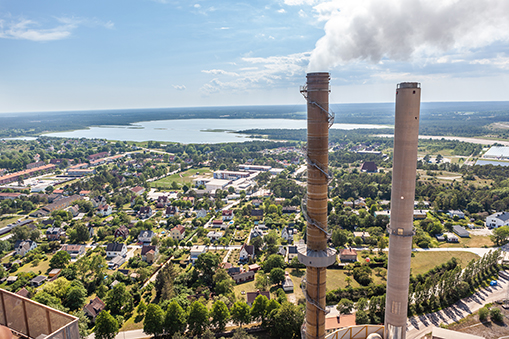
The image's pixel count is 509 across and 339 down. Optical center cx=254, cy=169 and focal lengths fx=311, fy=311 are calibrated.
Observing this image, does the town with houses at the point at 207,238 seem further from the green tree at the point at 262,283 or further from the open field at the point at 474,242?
the open field at the point at 474,242

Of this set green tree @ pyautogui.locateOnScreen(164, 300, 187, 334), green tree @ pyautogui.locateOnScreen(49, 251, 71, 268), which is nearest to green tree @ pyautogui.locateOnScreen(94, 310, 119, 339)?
green tree @ pyautogui.locateOnScreen(164, 300, 187, 334)

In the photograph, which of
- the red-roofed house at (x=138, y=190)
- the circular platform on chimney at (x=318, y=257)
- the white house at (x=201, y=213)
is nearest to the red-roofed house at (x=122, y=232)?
the white house at (x=201, y=213)

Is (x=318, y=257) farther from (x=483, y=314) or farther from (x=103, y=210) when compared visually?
(x=103, y=210)

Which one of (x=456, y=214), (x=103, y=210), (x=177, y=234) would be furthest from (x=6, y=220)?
(x=456, y=214)

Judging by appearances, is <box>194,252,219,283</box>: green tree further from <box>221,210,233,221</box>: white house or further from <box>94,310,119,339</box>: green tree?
<box>221,210,233,221</box>: white house

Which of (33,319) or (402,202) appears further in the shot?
(402,202)

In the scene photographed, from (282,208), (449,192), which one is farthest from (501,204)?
(282,208)

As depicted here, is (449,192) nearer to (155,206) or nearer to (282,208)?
(282,208)
